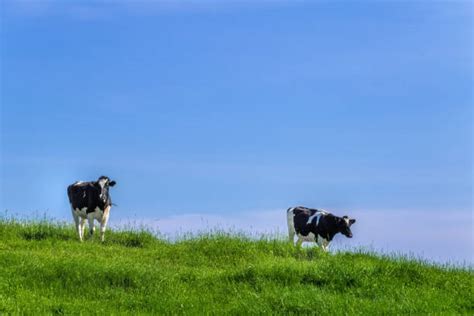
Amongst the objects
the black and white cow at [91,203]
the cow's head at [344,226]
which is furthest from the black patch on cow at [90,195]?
the cow's head at [344,226]

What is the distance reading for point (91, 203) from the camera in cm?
2831

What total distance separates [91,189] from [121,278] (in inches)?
447

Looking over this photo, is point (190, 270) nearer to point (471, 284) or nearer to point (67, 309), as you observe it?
point (67, 309)

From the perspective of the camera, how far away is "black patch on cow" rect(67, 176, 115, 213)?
28.3 meters

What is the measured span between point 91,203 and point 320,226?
968 cm

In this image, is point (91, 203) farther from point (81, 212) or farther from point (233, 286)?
point (233, 286)

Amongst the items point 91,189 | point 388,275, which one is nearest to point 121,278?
point 388,275

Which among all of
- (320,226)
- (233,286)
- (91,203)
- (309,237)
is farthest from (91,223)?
(233,286)

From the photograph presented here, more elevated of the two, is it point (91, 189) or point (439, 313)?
point (91, 189)

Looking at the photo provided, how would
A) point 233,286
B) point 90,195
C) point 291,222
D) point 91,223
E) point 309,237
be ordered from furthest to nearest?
1. point 291,222
2. point 309,237
3. point 90,195
4. point 91,223
5. point 233,286

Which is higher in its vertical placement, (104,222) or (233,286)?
(104,222)

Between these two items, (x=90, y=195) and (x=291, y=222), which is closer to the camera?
(x=90, y=195)

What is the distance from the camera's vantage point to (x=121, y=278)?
1817cm

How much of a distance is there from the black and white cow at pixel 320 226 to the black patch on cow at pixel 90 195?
326 inches
